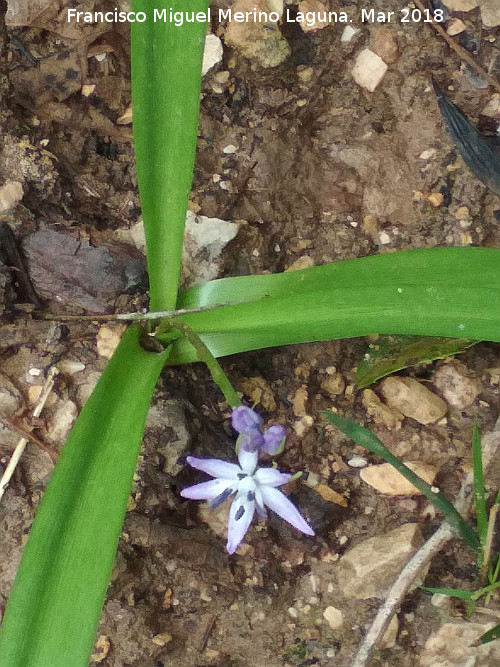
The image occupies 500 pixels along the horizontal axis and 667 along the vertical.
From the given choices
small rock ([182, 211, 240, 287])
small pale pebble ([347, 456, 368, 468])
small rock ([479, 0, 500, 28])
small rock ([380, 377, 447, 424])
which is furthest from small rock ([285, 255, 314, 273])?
small rock ([479, 0, 500, 28])

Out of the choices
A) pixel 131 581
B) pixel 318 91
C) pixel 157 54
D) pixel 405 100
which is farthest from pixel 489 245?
pixel 131 581

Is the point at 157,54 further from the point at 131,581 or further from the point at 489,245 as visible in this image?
the point at 131,581

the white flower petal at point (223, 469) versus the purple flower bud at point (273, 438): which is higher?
the purple flower bud at point (273, 438)

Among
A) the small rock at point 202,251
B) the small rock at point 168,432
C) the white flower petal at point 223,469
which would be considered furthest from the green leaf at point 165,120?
the white flower petal at point 223,469

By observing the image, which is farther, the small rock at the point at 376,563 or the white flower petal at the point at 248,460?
the small rock at the point at 376,563

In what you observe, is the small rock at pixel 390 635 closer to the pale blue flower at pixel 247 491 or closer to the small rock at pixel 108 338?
the pale blue flower at pixel 247 491

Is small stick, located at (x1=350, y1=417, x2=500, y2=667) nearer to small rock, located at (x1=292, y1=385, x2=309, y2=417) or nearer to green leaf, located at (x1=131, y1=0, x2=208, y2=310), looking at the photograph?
small rock, located at (x1=292, y1=385, x2=309, y2=417)

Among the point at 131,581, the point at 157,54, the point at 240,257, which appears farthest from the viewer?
the point at 240,257
